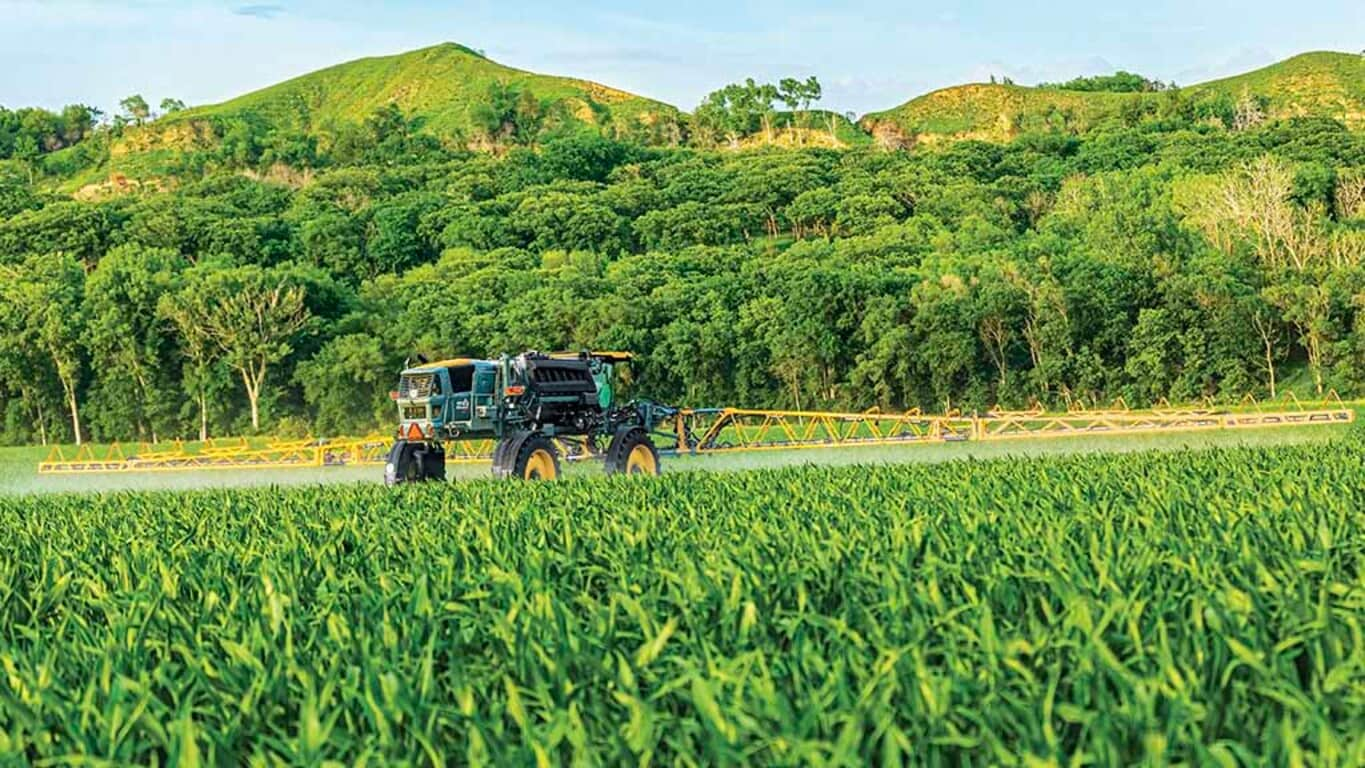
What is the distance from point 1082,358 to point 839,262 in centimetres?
2314

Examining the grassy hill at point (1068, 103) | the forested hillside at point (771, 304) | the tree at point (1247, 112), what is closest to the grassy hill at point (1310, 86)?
the grassy hill at point (1068, 103)

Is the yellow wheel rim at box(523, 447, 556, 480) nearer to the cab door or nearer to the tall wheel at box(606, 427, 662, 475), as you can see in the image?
the tall wheel at box(606, 427, 662, 475)

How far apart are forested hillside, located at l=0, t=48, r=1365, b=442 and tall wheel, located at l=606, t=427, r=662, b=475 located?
38.8 m

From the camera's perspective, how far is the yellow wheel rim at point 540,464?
2525cm

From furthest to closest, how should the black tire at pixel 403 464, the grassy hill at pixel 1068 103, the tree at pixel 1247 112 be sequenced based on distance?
the grassy hill at pixel 1068 103
the tree at pixel 1247 112
the black tire at pixel 403 464

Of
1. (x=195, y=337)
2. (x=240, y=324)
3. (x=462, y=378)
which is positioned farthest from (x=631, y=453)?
(x=195, y=337)

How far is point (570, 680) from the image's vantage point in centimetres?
517

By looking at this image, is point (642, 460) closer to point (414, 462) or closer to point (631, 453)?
point (631, 453)

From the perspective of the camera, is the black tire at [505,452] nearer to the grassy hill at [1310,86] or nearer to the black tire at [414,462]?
the black tire at [414,462]

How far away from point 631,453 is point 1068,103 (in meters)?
154

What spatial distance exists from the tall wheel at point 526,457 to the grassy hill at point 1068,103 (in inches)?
5527

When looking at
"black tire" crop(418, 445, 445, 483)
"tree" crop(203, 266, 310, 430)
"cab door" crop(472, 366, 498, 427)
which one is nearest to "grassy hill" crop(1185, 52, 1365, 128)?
"tree" crop(203, 266, 310, 430)

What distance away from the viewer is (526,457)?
25188 mm

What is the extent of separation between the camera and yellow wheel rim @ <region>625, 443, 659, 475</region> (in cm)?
2755
